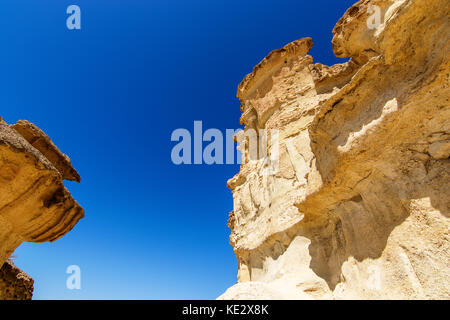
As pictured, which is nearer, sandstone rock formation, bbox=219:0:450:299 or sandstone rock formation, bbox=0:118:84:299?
sandstone rock formation, bbox=219:0:450:299

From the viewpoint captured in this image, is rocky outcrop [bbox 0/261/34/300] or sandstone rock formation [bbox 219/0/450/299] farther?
rocky outcrop [bbox 0/261/34/300]

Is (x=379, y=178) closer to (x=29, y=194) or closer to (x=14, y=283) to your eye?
→ (x=29, y=194)

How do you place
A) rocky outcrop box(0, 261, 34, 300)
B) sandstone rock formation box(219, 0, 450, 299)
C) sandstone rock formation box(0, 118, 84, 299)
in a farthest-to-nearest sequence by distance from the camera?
rocky outcrop box(0, 261, 34, 300)
sandstone rock formation box(0, 118, 84, 299)
sandstone rock formation box(219, 0, 450, 299)

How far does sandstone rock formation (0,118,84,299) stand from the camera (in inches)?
199

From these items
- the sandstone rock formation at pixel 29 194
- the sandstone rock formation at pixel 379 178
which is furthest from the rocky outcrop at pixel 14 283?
the sandstone rock formation at pixel 379 178

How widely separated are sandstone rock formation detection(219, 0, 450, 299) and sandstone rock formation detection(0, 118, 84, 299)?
454 cm

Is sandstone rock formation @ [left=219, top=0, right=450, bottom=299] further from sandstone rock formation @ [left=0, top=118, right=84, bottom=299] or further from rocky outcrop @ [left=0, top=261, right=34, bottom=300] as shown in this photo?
rocky outcrop @ [left=0, top=261, right=34, bottom=300]

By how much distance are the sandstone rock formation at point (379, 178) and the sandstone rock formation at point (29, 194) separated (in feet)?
14.9

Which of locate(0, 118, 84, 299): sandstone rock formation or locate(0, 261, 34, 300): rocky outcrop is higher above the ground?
locate(0, 118, 84, 299): sandstone rock formation

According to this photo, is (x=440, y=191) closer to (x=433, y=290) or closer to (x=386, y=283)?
(x=433, y=290)

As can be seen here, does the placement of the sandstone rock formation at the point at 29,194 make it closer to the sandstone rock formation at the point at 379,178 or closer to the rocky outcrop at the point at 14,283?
the rocky outcrop at the point at 14,283

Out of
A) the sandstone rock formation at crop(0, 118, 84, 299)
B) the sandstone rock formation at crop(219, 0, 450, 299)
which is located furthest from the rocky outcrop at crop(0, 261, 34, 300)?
the sandstone rock formation at crop(219, 0, 450, 299)

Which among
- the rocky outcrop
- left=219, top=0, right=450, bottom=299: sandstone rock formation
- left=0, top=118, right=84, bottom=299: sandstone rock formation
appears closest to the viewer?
left=219, top=0, right=450, bottom=299: sandstone rock formation

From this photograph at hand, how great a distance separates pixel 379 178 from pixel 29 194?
710cm
